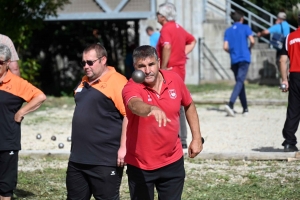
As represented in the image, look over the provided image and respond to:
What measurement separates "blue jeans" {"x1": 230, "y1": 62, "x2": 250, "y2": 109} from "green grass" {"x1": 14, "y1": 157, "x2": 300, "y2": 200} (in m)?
4.70

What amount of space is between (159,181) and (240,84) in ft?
28.8

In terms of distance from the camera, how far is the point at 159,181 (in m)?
5.72

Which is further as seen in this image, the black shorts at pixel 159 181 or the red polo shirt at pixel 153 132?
the black shorts at pixel 159 181

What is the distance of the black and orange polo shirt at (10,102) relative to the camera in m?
6.89

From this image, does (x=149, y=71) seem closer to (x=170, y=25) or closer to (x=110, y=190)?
(x=110, y=190)

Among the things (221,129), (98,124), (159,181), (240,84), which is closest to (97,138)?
(98,124)

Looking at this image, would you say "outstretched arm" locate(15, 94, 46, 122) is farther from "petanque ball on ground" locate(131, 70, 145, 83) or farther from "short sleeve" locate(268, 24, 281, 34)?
"short sleeve" locate(268, 24, 281, 34)

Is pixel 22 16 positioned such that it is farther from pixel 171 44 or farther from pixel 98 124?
pixel 98 124

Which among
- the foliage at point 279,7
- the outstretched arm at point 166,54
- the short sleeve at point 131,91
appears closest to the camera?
the short sleeve at point 131,91

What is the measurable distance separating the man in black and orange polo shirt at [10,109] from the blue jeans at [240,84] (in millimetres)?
7774

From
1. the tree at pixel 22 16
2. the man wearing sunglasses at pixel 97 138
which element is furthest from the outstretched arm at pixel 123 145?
the tree at pixel 22 16

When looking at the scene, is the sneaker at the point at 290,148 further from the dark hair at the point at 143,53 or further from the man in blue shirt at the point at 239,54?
the dark hair at the point at 143,53

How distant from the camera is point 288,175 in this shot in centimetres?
883

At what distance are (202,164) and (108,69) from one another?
3542 millimetres
